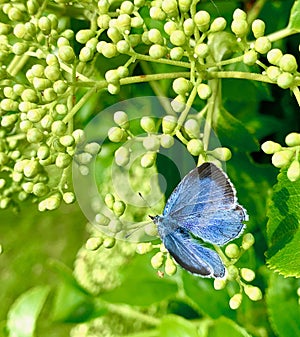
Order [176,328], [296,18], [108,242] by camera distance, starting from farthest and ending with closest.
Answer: [176,328] < [296,18] < [108,242]

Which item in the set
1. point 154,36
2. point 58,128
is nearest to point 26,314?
point 58,128

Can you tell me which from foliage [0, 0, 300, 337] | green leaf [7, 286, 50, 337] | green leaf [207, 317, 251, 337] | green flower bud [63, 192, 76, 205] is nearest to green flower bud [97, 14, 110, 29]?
foliage [0, 0, 300, 337]

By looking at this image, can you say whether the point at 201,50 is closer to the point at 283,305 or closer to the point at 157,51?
the point at 157,51

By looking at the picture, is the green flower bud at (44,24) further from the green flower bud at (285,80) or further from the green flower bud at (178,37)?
the green flower bud at (285,80)

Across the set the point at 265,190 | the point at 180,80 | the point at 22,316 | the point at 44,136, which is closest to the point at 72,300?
the point at 22,316

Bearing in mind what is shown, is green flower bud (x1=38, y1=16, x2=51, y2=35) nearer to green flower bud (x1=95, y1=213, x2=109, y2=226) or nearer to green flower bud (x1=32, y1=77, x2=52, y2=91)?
green flower bud (x1=32, y1=77, x2=52, y2=91)

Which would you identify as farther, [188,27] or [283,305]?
[283,305]

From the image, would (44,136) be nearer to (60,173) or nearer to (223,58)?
(60,173)

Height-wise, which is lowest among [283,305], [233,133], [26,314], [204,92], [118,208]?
[26,314]
